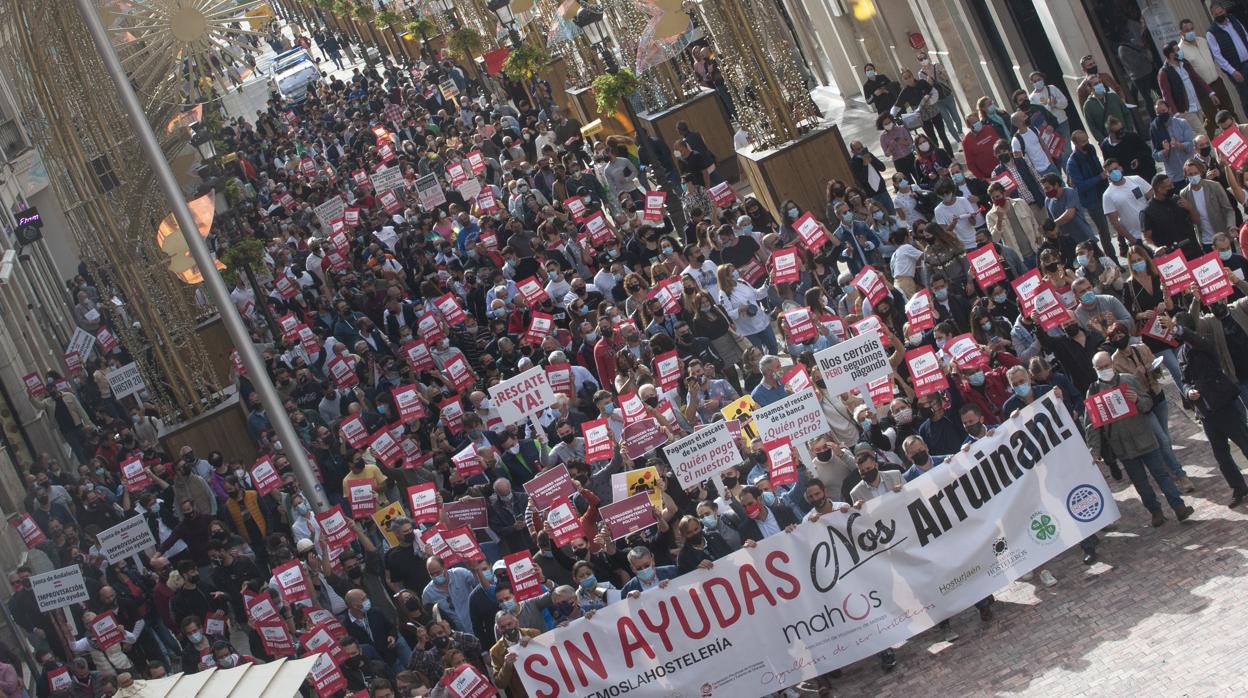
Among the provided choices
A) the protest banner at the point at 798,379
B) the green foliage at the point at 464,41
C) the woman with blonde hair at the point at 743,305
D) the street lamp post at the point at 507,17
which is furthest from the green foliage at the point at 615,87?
the green foliage at the point at 464,41

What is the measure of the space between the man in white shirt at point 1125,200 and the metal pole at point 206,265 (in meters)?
8.21

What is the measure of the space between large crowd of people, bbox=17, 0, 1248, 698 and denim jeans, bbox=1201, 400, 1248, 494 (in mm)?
22

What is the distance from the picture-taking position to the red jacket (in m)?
19.5

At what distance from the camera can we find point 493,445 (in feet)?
57.3

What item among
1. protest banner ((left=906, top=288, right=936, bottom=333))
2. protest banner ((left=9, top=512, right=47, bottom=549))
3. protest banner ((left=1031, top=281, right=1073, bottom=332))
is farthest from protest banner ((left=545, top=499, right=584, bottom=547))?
protest banner ((left=9, top=512, right=47, bottom=549))

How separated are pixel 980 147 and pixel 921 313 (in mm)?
4892

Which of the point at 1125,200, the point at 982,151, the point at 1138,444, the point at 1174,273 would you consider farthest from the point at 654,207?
the point at 1138,444

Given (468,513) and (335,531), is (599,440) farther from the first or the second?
(335,531)

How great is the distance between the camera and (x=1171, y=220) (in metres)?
16.0

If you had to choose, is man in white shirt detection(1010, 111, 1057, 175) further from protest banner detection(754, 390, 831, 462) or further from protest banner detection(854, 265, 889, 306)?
protest banner detection(754, 390, 831, 462)

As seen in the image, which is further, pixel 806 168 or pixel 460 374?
pixel 806 168

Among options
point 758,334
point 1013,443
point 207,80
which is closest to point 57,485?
point 207,80

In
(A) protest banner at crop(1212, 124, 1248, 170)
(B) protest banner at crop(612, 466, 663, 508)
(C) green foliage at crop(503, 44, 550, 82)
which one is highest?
(C) green foliage at crop(503, 44, 550, 82)

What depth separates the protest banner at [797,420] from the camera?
552 inches
